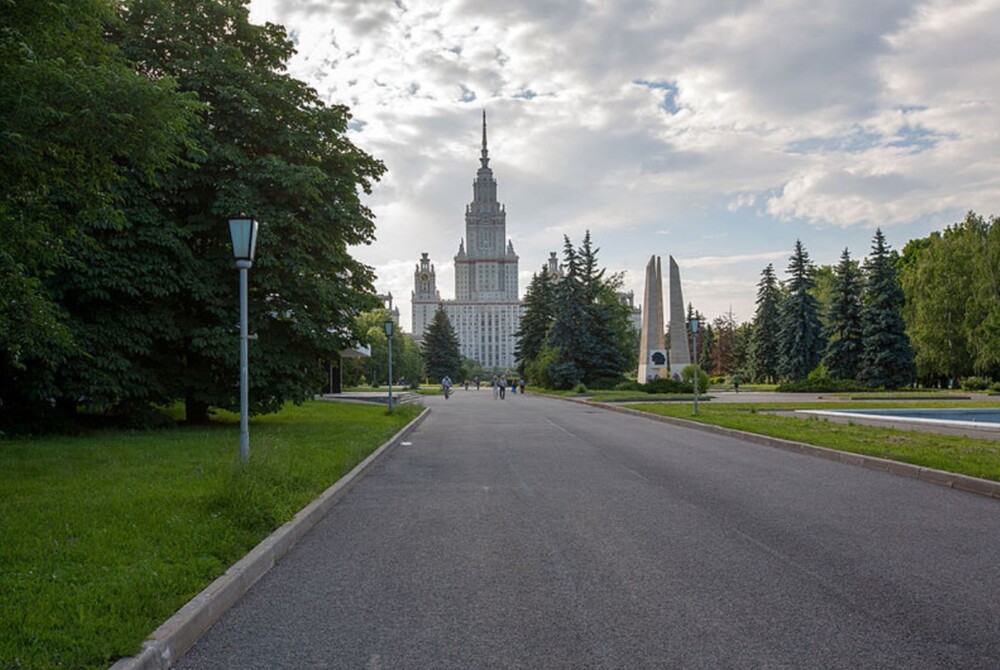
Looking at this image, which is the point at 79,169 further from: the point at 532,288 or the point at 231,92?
the point at 532,288

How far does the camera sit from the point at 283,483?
29.5ft

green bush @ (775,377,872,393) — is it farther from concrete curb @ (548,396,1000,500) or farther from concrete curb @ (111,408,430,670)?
concrete curb @ (111,408,430,670)

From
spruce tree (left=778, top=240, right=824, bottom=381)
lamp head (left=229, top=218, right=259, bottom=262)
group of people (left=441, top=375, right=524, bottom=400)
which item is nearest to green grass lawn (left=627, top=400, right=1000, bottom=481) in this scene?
lamp head (left=229, top=218, right=259, bottom=262)

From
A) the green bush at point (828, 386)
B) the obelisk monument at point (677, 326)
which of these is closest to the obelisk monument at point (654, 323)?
the obelisk monument at point (677, 326)

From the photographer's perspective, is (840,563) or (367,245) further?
(367,245)

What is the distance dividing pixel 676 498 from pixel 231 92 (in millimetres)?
13661

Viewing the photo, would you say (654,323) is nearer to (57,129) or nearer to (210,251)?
(210,251)

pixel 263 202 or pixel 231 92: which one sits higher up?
pixel 231 92

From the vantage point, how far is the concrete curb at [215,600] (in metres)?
4.14

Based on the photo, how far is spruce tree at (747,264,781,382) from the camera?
79125mm

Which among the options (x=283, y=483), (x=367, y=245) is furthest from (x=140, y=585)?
(x=367, y=245)

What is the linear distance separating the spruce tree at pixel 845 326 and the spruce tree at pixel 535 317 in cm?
2763

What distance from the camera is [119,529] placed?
22.6 feet

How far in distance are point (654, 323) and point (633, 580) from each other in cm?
4994
